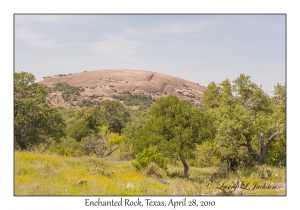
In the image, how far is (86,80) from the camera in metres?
185

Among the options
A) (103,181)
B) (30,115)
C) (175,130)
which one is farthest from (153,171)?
(30,115)

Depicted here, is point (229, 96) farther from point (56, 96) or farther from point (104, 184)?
point (56, 96)

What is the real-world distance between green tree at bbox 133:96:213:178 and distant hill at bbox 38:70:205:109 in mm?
110756

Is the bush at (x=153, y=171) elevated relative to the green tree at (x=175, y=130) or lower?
lower

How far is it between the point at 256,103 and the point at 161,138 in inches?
540

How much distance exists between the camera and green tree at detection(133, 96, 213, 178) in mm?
18609

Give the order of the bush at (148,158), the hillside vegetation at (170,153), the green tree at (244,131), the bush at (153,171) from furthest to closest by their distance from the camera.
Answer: the green tree at (244,131), the bush at (148,158), the bush at (153,171), the hillside vegetation at (170,153)

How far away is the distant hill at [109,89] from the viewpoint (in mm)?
140375

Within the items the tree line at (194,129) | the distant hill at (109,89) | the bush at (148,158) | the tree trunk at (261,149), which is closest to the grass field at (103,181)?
the bush at (148,158)

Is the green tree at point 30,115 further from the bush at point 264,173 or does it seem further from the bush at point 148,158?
the bush at point 264,173

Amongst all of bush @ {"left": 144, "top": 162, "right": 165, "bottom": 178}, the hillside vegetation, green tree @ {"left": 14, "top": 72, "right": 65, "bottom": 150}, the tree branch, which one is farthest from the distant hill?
bush @ {"left": 144, "top": 162, "right": 165, "bottom": 178}

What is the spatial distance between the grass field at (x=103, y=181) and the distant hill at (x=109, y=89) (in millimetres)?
112025

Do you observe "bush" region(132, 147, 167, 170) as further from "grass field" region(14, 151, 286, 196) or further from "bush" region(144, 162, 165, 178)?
"grass field" region(14, 151, 286, 196)

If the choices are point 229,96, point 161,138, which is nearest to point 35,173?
point 161,138
